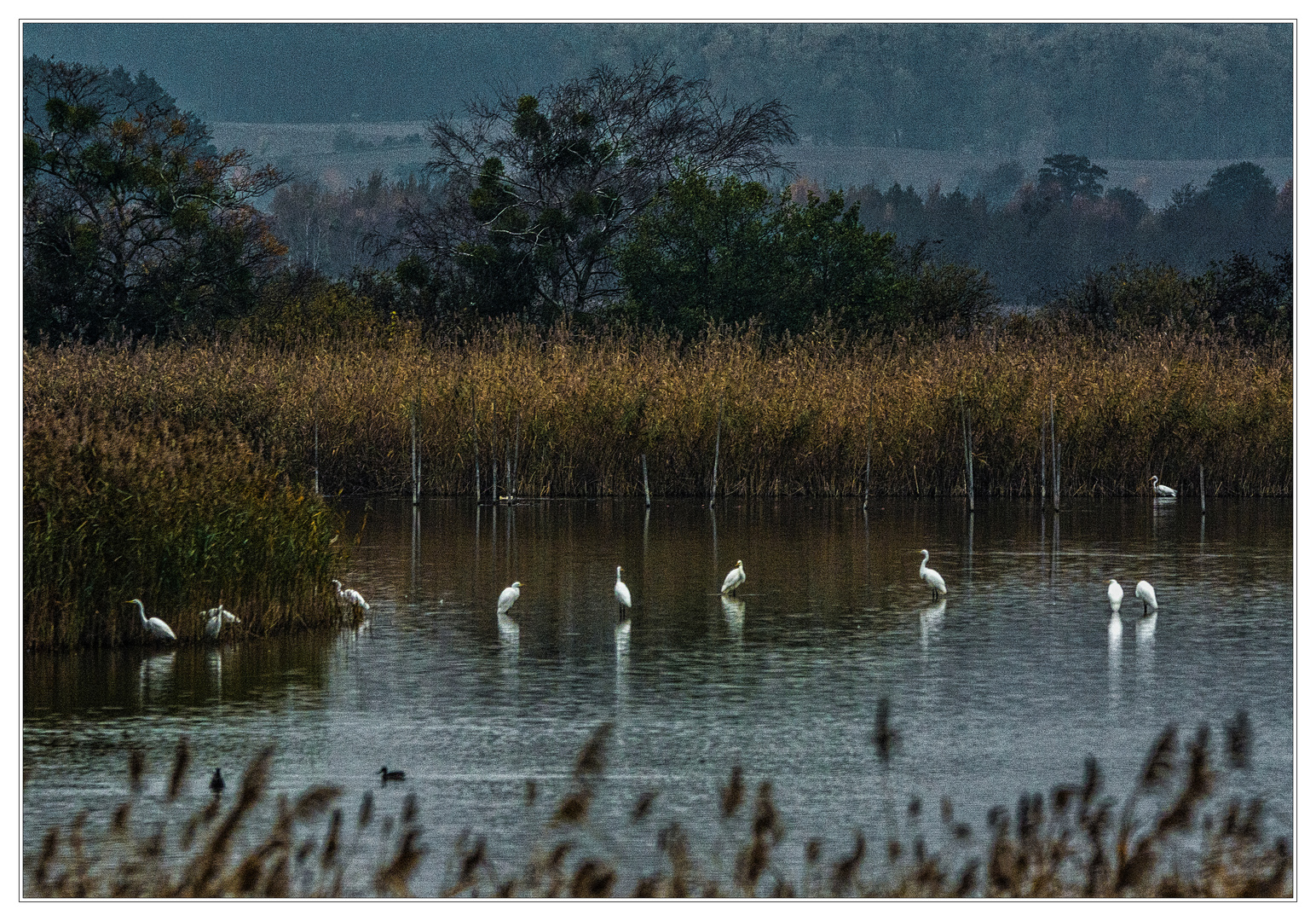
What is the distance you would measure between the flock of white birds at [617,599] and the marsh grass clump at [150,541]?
15 cm

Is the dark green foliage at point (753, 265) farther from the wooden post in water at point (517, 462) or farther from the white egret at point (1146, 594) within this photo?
the white egret at point (1146, 594)

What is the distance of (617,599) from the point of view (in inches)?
570

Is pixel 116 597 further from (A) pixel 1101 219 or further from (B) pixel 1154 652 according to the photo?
(A) pixel 1101 219

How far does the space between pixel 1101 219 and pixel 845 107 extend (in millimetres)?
33894

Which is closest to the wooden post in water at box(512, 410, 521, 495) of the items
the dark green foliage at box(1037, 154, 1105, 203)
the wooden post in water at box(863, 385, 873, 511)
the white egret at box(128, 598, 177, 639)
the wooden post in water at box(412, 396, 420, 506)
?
the wooden post in water at box(412, 396, 420, 506)

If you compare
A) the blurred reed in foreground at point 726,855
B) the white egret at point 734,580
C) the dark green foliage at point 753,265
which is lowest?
the blurred reed in foreground at point 726,855

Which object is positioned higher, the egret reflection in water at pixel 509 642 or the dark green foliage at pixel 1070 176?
the dark green foliage at pixel 1070 176

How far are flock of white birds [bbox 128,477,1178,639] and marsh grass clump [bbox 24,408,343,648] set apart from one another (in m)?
0.15

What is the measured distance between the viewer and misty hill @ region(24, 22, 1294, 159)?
11756 centimetres

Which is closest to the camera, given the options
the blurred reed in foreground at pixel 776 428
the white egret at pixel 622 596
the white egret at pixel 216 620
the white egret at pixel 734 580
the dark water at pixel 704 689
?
the dark water at pixel 704 689

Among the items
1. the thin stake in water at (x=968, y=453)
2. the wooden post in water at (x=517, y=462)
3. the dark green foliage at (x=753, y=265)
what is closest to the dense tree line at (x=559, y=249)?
the dark green foliage at (x=753, y=265)

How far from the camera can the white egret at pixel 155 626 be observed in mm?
12148

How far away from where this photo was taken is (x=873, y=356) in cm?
2794
